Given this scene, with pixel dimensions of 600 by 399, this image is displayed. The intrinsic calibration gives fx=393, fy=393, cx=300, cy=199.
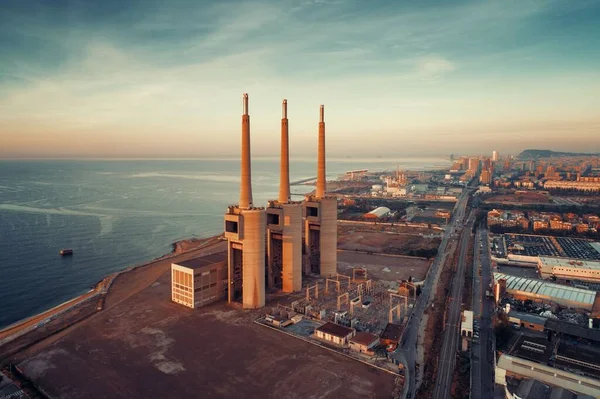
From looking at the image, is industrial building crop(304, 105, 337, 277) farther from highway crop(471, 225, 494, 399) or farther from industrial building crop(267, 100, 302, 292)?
highway crop(471, 225, 494, 399)

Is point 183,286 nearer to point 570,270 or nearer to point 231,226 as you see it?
point 231,226

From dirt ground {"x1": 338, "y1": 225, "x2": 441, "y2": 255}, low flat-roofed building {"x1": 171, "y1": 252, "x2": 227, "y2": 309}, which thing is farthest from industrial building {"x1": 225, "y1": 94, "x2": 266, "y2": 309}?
dirt ground {"x1": 338, "y1": 225, "x2": 441, "y2": 255}

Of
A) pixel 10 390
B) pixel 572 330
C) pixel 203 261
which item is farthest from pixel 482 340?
pixel 10 390

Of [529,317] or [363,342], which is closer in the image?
[363,342]

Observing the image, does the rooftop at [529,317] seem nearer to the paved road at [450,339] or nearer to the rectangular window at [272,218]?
the paved road at [450,339]

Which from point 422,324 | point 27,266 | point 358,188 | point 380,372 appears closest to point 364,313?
point 422,324

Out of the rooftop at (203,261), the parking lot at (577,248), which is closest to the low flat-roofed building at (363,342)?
the rooftop at (203,261)
